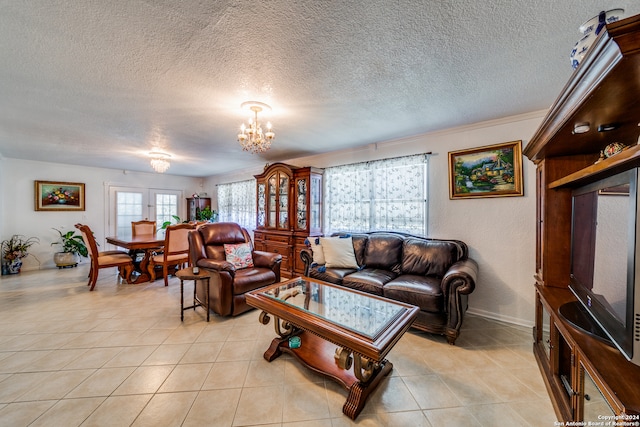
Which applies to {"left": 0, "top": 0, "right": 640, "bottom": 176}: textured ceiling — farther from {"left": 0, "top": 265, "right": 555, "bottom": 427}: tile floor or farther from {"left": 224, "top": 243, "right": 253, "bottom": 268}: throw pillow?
{"left": 0, "top": 265, "right": 555, "bottom": 427}: tile floor

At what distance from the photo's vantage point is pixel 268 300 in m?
2.01

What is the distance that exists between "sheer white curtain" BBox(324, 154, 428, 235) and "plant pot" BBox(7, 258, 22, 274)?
601cm

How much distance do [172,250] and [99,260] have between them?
103 centimetres

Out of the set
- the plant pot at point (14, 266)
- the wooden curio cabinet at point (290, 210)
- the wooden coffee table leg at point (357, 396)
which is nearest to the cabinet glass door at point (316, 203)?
the wooden curio cabinet at point (290, 210)

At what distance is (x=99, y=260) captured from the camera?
3.86 m

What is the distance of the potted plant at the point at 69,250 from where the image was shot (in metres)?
5.09

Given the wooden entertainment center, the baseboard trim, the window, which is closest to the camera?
the wooden entertainment center

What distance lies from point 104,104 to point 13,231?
16.6 feet

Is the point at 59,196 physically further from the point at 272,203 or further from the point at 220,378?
the point at 220,378

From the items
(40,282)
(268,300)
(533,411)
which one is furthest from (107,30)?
(40,282)

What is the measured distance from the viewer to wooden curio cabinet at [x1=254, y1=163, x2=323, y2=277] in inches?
165

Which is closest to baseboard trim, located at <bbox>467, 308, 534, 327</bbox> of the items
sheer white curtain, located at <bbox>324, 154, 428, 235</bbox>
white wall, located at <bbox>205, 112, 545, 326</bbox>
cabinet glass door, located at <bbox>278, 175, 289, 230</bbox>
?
white wall, located at <bbox>205, 112, 545, 326</bbox>

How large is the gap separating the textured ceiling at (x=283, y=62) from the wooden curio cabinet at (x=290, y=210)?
4.30ft

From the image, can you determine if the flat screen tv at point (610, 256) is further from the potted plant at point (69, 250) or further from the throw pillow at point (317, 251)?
the potted plant at point (69, 250)
